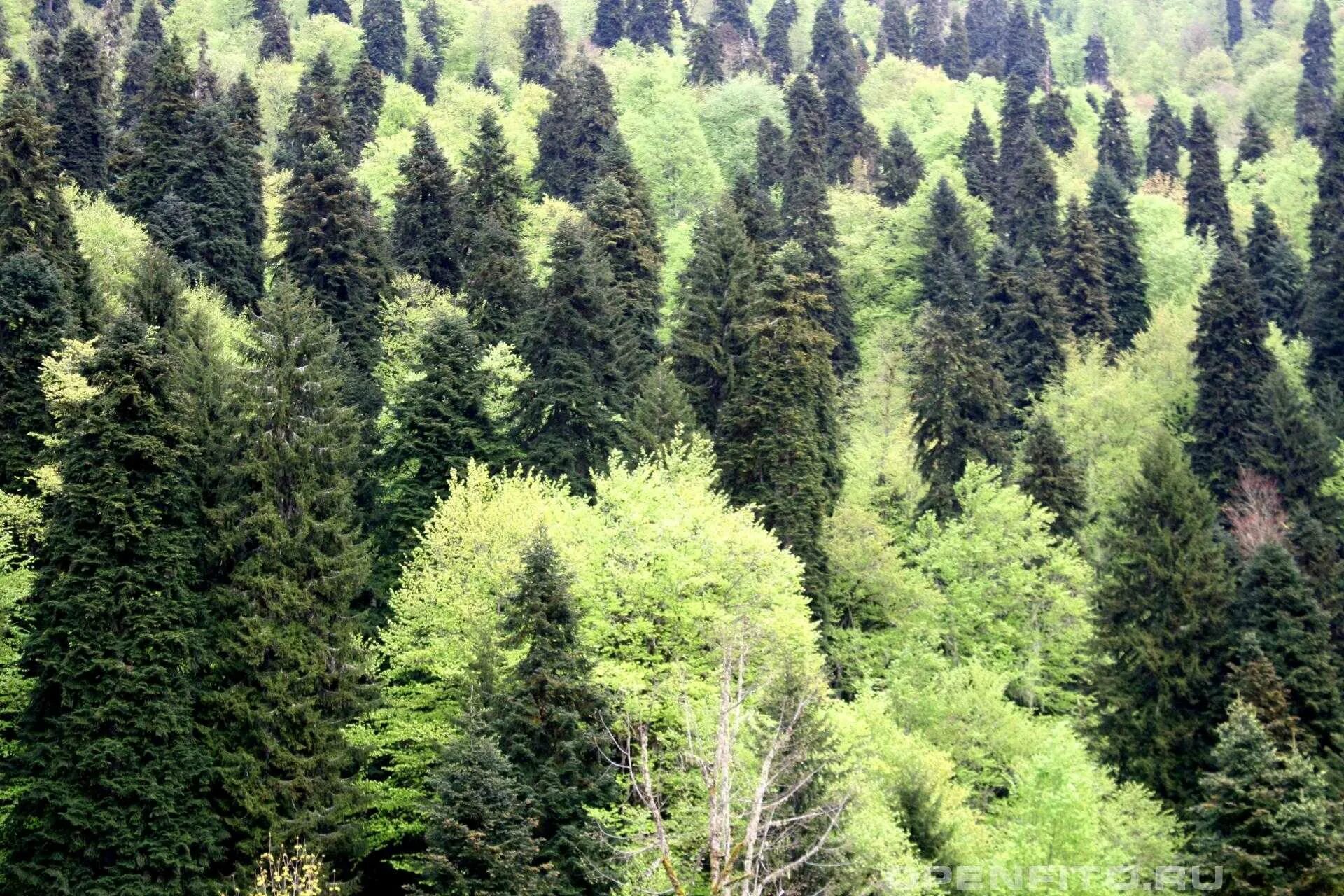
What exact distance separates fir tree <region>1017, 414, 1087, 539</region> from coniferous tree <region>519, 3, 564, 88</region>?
7564 centimetres

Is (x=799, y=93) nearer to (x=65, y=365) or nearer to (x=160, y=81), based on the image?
(x=160, y=81)

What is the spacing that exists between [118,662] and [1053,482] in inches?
1413

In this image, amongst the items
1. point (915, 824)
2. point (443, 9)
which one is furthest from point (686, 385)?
point (443, 9)

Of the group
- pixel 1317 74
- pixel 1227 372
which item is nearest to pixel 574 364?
pixel 1227 372

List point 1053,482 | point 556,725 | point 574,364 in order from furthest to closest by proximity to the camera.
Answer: point 1053,482 → point 574,364 → point 556,725

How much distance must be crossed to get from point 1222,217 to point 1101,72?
71146mm

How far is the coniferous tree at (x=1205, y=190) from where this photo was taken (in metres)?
87.5

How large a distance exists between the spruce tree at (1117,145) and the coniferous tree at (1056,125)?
2.44 meters

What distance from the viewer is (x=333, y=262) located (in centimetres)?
5928

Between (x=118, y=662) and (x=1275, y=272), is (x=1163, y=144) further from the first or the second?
(x=118, y=662)

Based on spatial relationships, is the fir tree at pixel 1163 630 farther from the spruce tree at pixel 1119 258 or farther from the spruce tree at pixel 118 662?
the spruce tree at pixel 1119 258

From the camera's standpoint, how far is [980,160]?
95125 mm

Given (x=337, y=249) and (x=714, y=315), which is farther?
(x=337, y=249)

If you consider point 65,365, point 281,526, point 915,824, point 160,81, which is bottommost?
point 915,824
